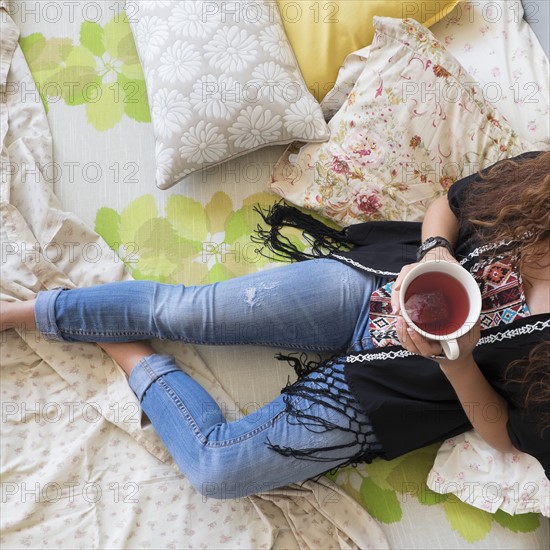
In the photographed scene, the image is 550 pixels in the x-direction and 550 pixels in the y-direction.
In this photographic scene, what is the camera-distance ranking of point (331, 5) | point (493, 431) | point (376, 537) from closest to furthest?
1. point (493, 431)
2. point (376, 537)
3. point (331, 5)

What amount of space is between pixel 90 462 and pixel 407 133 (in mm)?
920

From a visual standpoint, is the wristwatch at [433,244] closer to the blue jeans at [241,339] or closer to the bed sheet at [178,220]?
the blue jeans at [241,339]

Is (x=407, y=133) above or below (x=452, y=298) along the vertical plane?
above

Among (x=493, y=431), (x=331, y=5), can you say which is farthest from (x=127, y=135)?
(x=493, y=431)

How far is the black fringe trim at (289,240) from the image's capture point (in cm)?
128

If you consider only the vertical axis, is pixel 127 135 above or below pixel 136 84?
below

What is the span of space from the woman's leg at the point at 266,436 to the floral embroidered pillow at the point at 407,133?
391mm

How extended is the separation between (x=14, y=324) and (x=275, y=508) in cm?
63

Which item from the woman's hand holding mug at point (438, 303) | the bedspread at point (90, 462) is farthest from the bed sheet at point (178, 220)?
the woman's hand holding mug at point (438, 303)

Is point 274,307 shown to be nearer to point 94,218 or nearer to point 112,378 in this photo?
point 112,378

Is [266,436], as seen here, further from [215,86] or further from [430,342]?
[215,86]

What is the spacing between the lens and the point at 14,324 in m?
1.17

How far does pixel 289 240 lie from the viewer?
1298 millimetres

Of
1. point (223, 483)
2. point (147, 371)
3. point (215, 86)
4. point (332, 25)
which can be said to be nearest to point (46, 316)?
point (147, 371)
